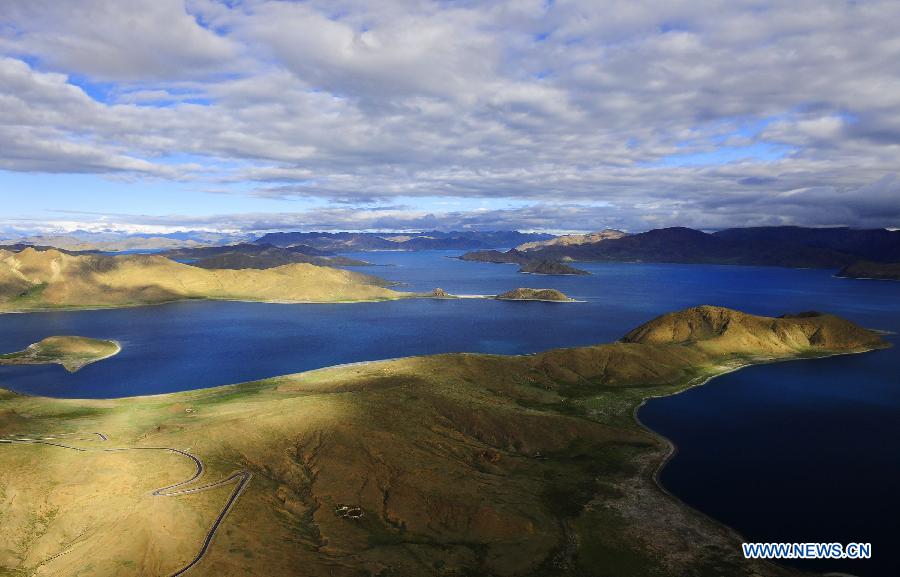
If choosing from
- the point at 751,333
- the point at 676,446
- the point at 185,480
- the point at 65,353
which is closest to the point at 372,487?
the point at 185,480

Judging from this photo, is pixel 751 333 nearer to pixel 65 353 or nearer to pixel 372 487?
pixel 372 487

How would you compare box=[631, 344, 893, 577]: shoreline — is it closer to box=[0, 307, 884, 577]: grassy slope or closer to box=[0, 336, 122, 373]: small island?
box=[0, 307, 884, 577]: grassy slope

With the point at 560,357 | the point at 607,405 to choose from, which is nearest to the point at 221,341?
the point at 560,357

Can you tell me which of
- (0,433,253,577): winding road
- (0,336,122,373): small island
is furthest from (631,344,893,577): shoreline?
(0,336,122,373): small island

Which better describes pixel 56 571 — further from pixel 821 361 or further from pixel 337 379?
pixel 821 361

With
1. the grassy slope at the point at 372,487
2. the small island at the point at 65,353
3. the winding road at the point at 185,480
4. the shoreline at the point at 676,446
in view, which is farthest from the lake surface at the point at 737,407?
the winding road at the point at 185,480
